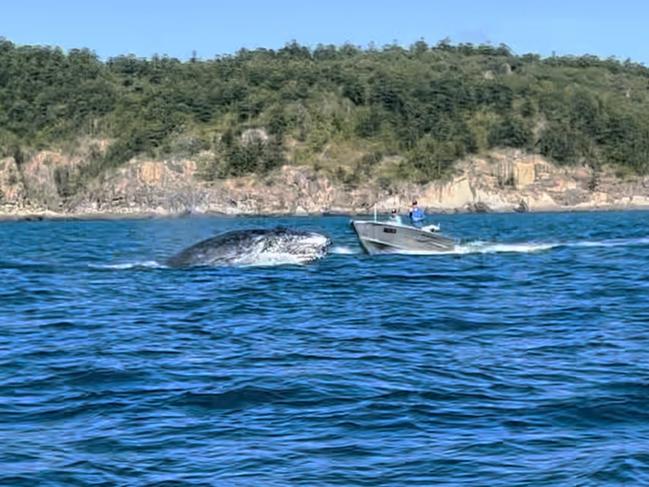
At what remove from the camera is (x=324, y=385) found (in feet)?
48.8

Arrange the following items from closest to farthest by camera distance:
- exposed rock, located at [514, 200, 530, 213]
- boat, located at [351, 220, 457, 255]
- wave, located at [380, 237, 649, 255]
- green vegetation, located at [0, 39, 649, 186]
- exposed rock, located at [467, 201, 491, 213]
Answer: boat, located at [351, 220, 457, 255]
wave, located at [380, 237, 649, 255]
exposed rock, located at [467, 201, 491, 213]
exposed rock, located at [514, 200, 530, 213]
green vegetation, located at [0, 39, 649, 186]

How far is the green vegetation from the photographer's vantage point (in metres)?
171

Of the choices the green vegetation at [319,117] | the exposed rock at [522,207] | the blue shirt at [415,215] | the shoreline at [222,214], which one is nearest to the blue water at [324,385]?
the blue shirt at [415,215]

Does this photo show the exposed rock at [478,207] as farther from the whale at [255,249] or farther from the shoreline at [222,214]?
the whale at [255,249]

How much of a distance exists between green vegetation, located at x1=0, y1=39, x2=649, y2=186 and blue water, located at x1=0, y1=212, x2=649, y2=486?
14268 cm

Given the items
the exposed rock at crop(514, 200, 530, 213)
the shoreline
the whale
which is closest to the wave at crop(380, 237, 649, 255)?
the whale

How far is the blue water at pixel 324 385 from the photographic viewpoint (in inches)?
436

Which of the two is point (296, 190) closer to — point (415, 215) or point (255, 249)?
point (415, 215)

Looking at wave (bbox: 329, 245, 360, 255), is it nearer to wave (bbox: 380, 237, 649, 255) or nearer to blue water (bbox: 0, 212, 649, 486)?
wave (bbox: 380, 237, 649, 255)

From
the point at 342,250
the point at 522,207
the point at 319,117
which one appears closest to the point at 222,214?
the point at 319,117

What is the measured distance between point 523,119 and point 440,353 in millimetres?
163465

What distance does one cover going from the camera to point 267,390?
1452 cm

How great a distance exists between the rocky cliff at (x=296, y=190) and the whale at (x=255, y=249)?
124293 millimetres

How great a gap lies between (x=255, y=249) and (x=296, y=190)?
130 m
